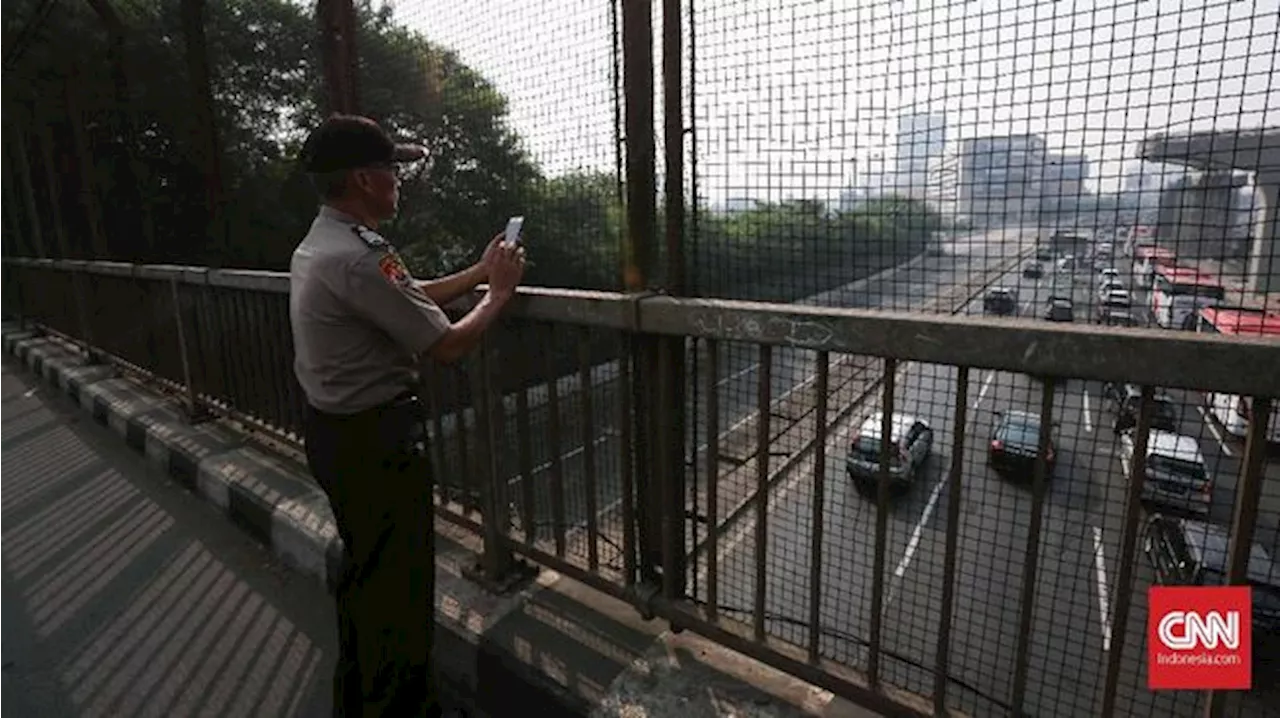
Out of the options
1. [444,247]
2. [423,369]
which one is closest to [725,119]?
[423,369]

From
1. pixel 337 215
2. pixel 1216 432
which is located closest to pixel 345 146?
pixel 337 215

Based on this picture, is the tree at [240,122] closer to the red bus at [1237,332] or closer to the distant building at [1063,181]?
the distant building at [1063,181]

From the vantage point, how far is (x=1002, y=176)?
179cm

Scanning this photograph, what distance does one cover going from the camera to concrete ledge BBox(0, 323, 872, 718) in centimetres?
209

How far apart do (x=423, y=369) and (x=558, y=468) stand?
0.94 meters

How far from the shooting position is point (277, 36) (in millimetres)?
17656

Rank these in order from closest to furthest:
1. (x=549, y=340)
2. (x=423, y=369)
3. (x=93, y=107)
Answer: (x=549, y=340)
(x=423, y=369)
(x=93, y=107)

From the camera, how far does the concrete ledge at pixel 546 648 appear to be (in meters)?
2.09

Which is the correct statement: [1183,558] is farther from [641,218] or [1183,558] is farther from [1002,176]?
[641,218]

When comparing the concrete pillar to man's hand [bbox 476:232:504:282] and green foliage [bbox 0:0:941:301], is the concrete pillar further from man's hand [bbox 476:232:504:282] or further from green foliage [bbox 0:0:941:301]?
man's hand [bbox 476:232:504:282]

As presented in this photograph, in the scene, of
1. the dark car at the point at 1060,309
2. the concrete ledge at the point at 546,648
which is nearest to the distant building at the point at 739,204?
the dark car at the point at 1060,309

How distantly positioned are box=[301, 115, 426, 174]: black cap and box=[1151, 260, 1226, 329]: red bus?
6.99ft

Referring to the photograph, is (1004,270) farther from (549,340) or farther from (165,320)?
(165,320)
